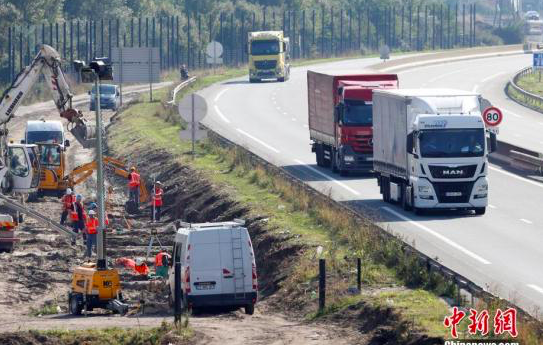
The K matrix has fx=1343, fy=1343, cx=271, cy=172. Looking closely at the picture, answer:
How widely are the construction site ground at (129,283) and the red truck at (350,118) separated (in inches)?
204

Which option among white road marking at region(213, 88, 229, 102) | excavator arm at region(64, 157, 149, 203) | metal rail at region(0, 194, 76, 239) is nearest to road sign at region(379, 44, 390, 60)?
white road marking at region(213, 88, 229, 102)

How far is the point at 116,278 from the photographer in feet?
99.6

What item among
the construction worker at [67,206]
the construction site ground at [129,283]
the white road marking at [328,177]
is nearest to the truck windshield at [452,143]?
the construction site ground at [129,283]

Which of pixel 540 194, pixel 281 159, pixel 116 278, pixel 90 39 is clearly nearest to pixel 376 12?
pixel 90 39

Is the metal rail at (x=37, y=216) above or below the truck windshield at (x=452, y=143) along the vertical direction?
below

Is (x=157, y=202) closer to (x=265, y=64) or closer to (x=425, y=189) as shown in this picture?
(x=425, y=189)

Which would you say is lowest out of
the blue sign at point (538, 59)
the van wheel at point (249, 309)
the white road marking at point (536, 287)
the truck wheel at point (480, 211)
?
the van wheel at point (249, 309)

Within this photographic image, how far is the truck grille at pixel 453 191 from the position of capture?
38000 millimetres

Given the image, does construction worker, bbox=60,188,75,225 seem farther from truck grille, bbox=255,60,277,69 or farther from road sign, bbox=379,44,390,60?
road sign, bbox=379,44,390,60

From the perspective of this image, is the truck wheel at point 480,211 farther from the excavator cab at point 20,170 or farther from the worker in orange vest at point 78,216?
the excavator cab at point 20,170

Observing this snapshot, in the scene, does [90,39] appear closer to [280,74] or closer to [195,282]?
[280,74]

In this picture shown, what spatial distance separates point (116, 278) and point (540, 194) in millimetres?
18452

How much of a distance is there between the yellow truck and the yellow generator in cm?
6792

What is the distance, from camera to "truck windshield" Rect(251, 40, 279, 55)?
9744 cm
